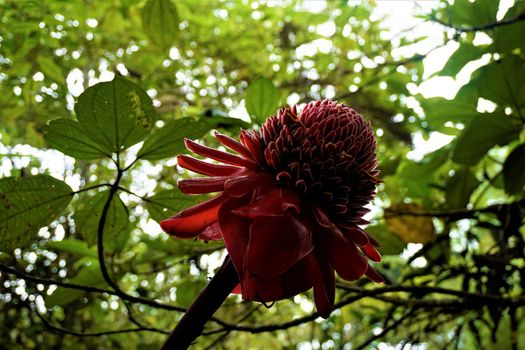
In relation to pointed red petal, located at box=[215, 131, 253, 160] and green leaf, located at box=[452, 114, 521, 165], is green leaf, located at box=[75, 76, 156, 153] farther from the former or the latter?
green leaf, located at box=[452, 114, 521, 165]

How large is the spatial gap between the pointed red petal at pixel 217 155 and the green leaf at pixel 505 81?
572 mm

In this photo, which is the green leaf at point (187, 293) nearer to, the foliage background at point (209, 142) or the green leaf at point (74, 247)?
the foliage background at point (209, 142)

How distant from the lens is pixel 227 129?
86cm

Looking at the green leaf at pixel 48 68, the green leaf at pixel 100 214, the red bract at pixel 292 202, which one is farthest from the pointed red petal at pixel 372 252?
the green leaf at pixel 48 68

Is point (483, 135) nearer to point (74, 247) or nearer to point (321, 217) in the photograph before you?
point (321, 217)

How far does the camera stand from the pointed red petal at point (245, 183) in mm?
489

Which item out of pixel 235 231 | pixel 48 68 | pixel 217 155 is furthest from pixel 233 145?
pixel 48 68

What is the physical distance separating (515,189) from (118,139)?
0.76 m

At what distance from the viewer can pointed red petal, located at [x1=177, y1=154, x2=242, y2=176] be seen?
0.55 meters

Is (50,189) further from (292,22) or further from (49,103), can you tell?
(292,22)

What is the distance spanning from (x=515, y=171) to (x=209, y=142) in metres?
0.86

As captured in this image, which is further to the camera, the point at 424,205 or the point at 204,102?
the point at 204,102

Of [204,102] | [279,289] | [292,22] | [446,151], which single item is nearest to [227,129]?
[279,289]

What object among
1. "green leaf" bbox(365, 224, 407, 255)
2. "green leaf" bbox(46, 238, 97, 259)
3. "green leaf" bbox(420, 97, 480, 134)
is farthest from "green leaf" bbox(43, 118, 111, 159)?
"green leaf" bbox(420, 97, 480, 134)
